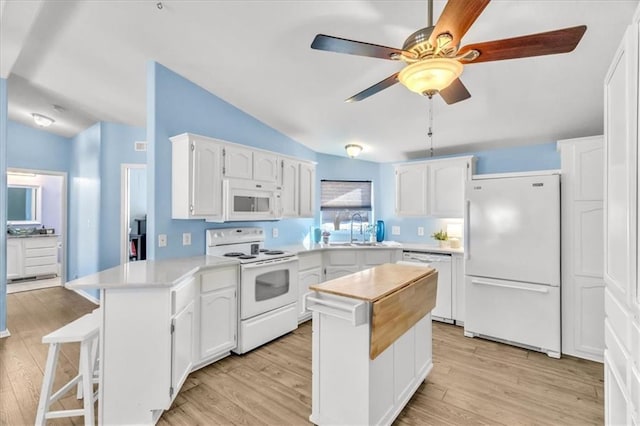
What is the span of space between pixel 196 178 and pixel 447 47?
2.31m

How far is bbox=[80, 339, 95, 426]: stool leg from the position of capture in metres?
1.80

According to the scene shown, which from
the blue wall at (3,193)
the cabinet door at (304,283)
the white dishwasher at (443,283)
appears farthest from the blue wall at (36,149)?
the white dishwasher at (443,283)

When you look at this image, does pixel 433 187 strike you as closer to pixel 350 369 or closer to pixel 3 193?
pixel 350 369

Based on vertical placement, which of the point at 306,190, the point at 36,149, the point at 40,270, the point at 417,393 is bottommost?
the point at 417,393

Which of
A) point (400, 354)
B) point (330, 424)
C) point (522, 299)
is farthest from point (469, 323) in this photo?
point (330, 424)

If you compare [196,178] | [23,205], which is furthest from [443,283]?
[23,205]

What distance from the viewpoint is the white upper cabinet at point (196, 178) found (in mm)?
2826

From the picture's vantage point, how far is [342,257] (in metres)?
4.14

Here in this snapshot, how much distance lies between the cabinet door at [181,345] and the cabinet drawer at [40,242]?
18.2ft

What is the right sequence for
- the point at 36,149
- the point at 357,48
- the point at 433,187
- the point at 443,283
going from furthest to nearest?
the point at 36,149 → the point at 433,187 → the point at 443,283 → the point at 357,48

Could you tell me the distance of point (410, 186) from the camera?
4.29m

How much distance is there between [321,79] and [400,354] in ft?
7.85

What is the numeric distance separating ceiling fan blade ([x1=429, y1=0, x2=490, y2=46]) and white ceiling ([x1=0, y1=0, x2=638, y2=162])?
27.0 inches

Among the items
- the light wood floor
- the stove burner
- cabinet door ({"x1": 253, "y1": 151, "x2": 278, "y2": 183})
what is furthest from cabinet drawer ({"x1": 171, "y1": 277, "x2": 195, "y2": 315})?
cabinet door ({"x1": 253, "y1": 151, "x2": 278, "y2": 183})
